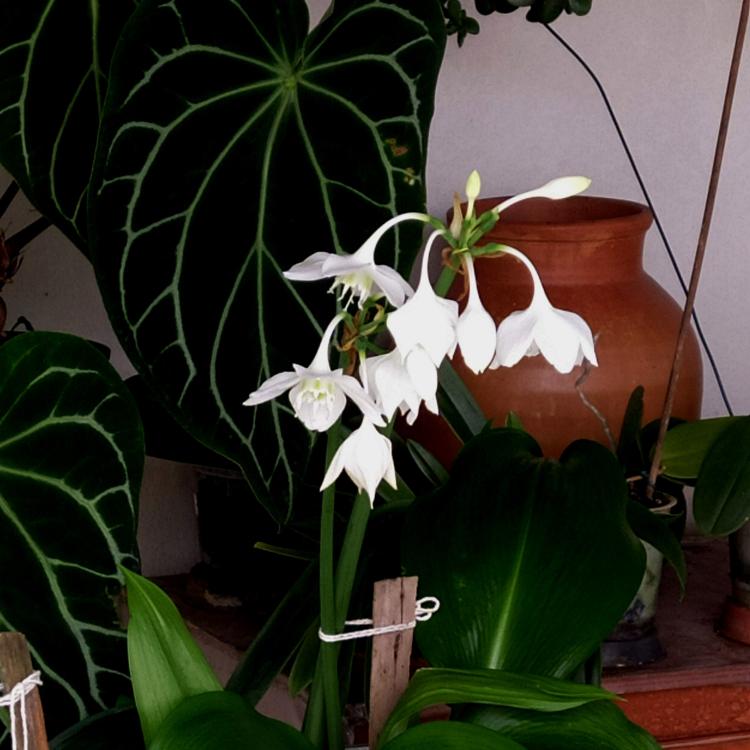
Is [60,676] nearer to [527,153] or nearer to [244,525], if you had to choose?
[244,525]

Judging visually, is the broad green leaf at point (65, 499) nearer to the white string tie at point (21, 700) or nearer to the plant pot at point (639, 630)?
the white string tie at point (21, 700)

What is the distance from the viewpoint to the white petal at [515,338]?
0.65 meters

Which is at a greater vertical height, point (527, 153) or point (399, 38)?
point (399, 38)

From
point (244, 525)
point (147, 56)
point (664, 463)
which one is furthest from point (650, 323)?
point (147, 56)

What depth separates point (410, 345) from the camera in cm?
62

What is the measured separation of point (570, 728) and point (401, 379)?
316mm

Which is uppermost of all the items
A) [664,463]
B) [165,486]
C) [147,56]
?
[147,56]

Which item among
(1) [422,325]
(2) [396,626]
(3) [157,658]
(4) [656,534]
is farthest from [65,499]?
(4) [656,534]

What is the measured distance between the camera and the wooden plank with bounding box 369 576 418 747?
2.64 feet

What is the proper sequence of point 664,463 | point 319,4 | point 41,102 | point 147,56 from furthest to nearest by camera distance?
1. point 319,4
2. point 664,463
3. point 41,102
4. point 147,56

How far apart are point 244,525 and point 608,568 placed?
476mm

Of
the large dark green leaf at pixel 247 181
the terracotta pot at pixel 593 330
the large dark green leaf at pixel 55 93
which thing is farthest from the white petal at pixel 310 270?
the terracotta pot at pixel 593 330

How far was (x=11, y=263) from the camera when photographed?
115 centimetres

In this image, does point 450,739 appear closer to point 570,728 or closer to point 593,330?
point 570,728
